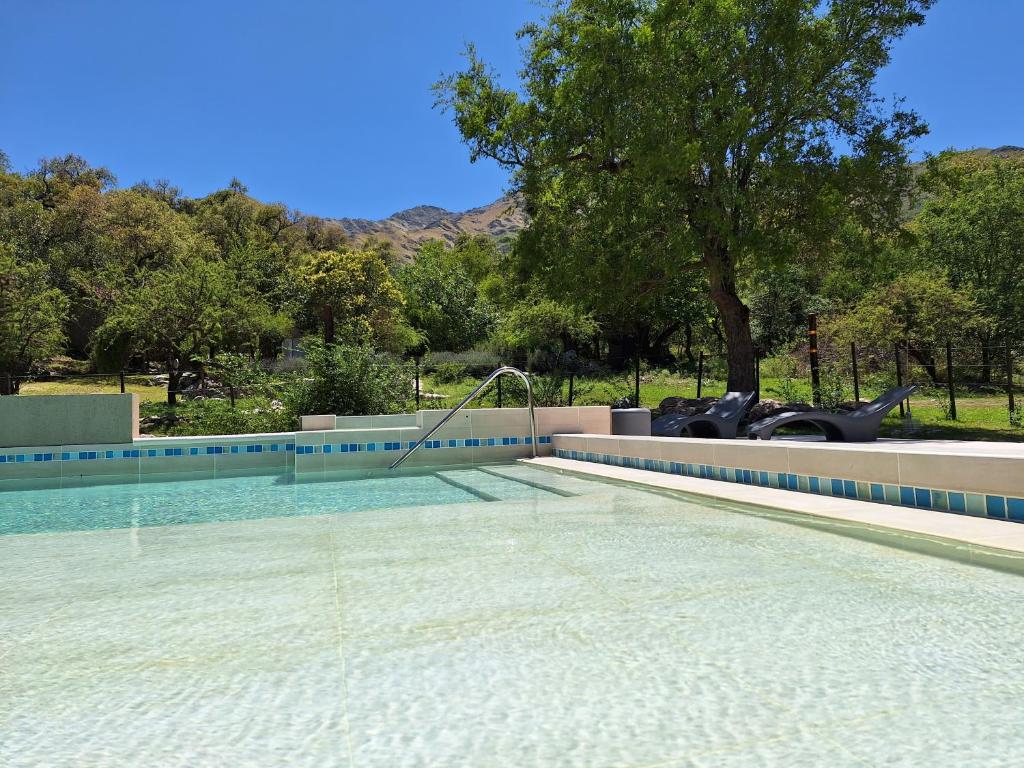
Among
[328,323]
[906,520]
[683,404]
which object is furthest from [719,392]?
[328,323]

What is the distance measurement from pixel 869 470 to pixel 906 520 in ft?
2.61

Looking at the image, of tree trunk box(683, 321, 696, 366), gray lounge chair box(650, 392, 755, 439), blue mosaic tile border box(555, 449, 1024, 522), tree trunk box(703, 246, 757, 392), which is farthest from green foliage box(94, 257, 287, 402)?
tree trunk box(683, 321, 696, 366)

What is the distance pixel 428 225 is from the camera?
5979 inches

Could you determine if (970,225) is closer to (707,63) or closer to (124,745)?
(707,63)

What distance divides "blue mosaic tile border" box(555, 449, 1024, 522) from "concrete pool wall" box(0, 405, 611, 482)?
2.65 m

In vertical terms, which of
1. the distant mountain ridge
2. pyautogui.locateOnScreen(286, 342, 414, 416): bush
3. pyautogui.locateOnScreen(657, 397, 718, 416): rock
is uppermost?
the distant mountain ridge

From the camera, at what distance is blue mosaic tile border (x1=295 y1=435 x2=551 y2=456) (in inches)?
331

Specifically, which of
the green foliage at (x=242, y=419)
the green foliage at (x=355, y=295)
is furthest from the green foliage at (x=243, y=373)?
the green foliage at (x=355, y=295)

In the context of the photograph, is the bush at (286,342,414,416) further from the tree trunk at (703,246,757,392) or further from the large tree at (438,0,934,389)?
the tree trunk at (703,246,757,392)

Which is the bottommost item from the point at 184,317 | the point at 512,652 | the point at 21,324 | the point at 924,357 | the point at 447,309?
the point at 512,652

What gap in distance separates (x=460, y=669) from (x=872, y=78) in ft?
45.9

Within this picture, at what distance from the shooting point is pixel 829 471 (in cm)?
460

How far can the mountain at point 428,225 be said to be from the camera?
132m

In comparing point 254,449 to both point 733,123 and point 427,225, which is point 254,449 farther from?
point 427,225
